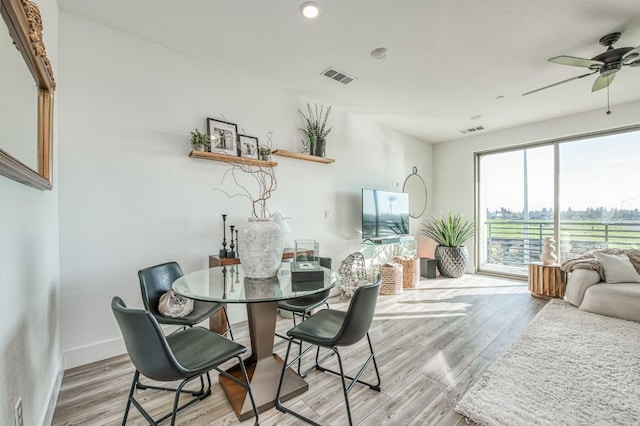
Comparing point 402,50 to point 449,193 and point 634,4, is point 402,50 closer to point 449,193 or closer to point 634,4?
point 634,4

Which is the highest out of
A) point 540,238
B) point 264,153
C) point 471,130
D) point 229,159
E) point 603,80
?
point 471,130

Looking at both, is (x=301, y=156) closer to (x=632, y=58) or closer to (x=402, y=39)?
(x=402, y=39)

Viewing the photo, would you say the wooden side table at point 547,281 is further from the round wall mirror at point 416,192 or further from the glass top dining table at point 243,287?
the glass top dining table at point 243,287

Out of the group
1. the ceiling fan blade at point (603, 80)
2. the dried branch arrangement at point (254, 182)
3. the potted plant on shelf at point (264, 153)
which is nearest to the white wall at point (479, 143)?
the ceiling fan blade at point (603, 80)

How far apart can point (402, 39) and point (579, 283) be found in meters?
3.45

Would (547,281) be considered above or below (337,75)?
below

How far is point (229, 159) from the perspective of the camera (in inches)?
114

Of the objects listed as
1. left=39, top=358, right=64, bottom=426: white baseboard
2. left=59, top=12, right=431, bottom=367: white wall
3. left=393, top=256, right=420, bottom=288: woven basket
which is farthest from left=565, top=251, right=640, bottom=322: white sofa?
left=39, top=358, right=64, bottom=426: white baseboard

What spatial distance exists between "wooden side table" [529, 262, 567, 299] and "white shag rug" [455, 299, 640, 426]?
879mm

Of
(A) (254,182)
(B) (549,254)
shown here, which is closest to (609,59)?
(B) (549,254)

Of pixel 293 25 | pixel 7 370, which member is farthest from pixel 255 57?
pixel 7 370

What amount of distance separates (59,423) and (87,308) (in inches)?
33.9

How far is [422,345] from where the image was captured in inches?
99.2

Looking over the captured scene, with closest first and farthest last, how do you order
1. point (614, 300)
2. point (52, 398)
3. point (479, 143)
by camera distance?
point (52, 398), point (614, 300), point (479, 143)
